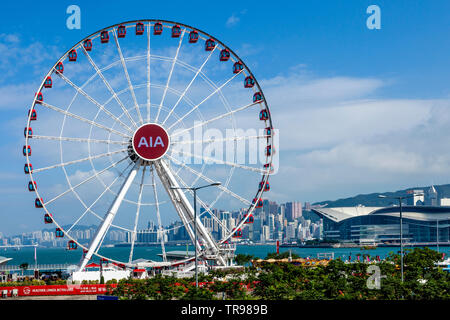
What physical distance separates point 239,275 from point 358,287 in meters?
24.4

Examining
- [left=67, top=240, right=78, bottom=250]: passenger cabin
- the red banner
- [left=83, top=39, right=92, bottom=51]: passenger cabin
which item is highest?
[left=83, top=39, right=92, bottom=51]: passenger cabin

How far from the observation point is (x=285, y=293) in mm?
43719

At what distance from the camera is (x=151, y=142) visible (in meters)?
66.8

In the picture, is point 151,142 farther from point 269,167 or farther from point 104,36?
point 269,167

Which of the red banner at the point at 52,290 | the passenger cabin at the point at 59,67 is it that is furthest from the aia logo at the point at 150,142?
→ the red banner at the point at 52,290

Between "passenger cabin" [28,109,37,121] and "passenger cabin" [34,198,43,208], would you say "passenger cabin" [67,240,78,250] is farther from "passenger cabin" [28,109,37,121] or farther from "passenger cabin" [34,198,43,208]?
"passenger cabin" [28,109,37,121]

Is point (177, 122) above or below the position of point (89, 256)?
above

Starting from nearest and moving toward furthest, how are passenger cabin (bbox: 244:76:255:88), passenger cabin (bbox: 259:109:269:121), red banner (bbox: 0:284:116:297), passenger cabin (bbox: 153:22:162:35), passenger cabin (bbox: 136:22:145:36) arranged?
red banner (bbox: 0:284:116:297), passenger cabin (bbox: 136:22:145:36), passenger cabin (bbox: 153:22:162:35), passenger cabin (bbox: 244:76:255:88), passenger cabin (bbox: 259:109:269:121)

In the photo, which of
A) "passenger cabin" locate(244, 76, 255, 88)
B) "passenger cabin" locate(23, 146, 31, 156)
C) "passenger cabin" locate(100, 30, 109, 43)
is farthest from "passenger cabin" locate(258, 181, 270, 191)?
"passenger cabin" locate(23, 146, 31, 156)

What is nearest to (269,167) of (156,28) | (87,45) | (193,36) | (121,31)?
(193,36)

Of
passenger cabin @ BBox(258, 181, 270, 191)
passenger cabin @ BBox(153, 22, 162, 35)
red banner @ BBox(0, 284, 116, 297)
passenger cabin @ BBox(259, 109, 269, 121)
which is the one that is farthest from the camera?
passenger cabin @ BBox(258, 181, 270, 191)

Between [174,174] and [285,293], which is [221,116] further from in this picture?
[285,293]

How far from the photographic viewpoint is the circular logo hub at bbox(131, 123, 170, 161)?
6644 cm
